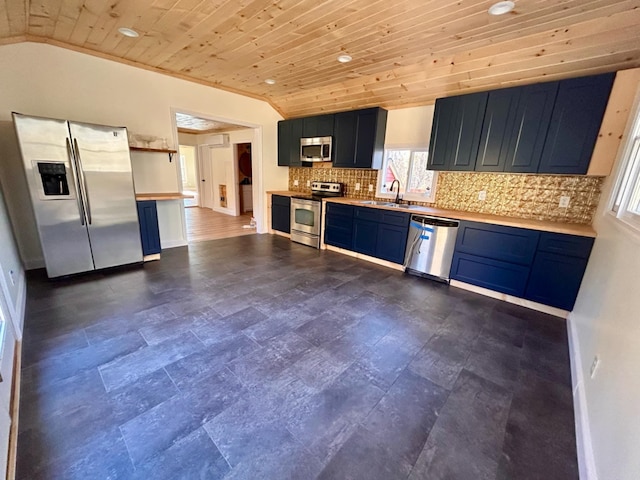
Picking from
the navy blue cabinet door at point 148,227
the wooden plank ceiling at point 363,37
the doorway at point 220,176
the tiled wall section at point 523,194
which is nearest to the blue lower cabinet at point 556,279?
the tiled wall section at point 523,194

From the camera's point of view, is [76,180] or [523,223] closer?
[523,223]

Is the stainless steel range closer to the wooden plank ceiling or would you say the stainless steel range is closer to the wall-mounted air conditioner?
the wooden plank ceiling

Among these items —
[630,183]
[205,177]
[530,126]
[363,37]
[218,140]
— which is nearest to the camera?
[630,183]

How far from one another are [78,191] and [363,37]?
11.3 feet

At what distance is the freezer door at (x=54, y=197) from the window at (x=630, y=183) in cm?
505

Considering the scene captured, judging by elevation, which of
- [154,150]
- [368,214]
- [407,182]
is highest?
[154,150]

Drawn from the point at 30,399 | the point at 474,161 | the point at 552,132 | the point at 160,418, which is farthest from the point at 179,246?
the point at 552,132

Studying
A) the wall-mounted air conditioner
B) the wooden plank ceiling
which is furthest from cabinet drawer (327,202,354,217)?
the wall-mounted air conditioner

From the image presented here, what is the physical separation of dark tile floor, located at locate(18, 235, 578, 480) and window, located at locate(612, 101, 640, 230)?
3.84 feet

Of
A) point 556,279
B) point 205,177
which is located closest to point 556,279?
point 556,279

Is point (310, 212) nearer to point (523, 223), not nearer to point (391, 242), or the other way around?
point (391, 242)

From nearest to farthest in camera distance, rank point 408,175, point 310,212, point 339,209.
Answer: point 408,175
point 339,209
point 310,212

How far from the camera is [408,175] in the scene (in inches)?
165

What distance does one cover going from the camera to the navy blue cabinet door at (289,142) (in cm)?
516
